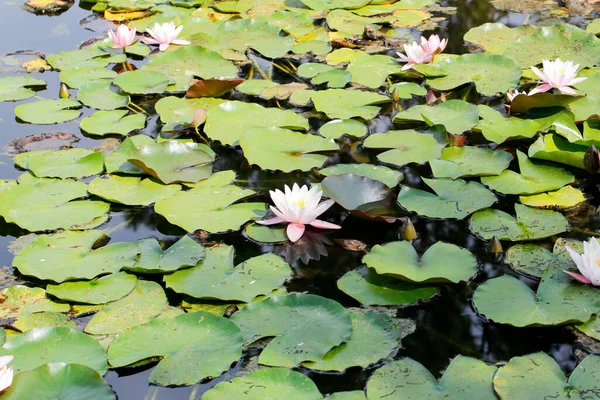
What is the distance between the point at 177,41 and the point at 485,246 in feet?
10.5

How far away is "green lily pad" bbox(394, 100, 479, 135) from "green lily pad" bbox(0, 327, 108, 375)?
2.32 m

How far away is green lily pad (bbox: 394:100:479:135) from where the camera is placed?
3916 millimetres

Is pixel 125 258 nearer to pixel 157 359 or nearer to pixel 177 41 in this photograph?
pixel 157 359

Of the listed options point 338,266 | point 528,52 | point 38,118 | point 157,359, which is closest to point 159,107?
point 38,118

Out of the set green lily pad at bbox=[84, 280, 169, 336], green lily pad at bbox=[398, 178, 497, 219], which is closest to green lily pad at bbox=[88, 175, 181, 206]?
green lily pad at bbox=[84, 280, 169, 336]

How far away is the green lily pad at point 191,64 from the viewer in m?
4.89

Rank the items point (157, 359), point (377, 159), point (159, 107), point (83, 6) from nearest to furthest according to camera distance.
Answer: point (157, 359) → point (377, 159) → point (159, 107) → point (83, 6)

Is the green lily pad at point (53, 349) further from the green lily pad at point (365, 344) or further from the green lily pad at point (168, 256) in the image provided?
the green lily pad at point (365, 344)

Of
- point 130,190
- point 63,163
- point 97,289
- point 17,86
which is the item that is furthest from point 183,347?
point 17,86

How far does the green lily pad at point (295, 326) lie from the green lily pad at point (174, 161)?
1.22 metres

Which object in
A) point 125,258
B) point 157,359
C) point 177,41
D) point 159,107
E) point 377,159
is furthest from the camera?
point 177,41

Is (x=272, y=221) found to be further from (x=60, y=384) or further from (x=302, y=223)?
(x=60, y=384)

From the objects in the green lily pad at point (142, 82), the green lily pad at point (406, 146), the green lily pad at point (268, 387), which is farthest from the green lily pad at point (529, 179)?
the green lily pad at point (142, 82)

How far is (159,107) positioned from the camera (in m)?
4.39
